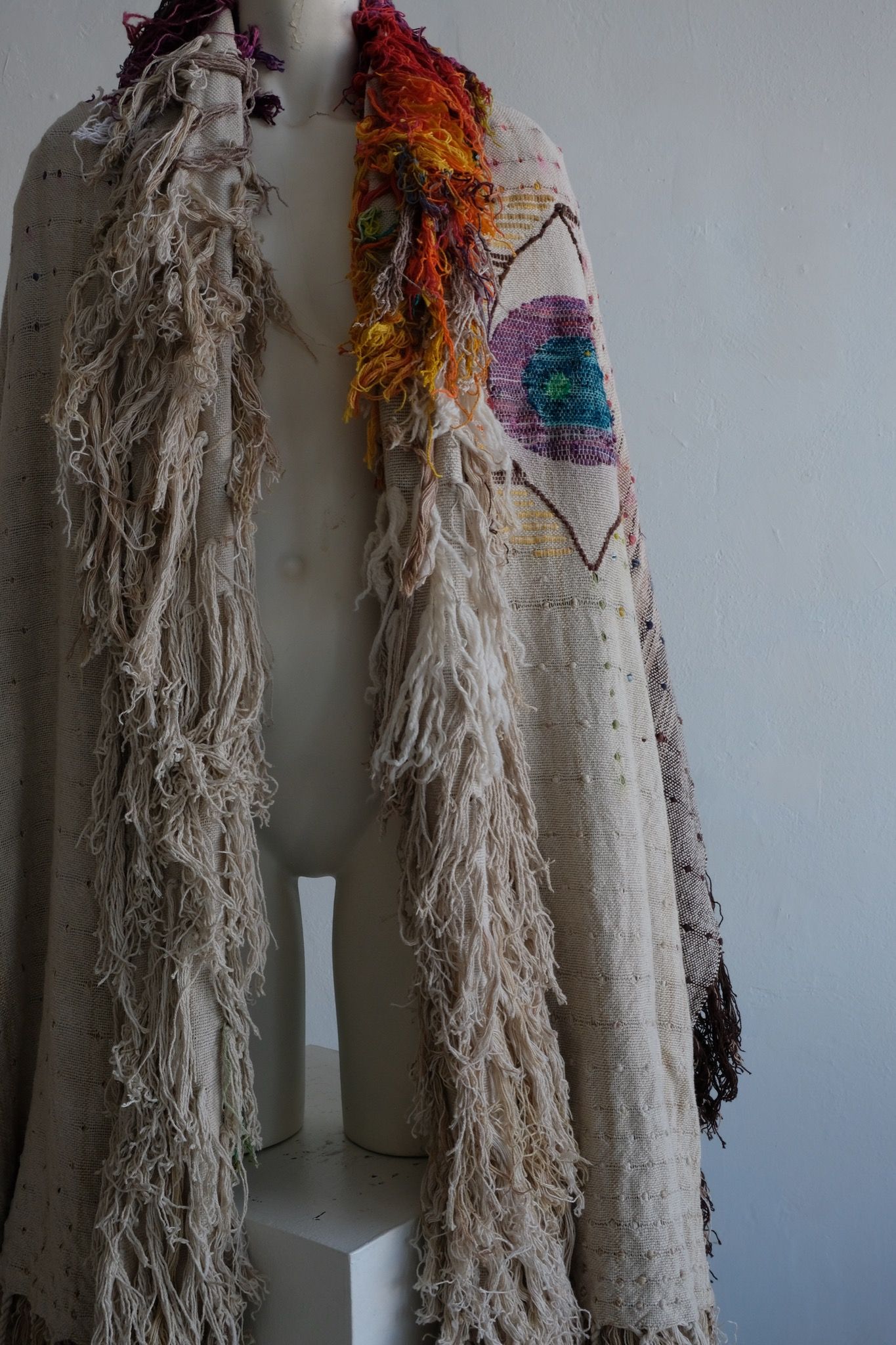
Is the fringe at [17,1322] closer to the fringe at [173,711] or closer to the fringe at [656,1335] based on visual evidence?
the fringe at [173,711]

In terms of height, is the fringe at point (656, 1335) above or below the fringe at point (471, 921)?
below

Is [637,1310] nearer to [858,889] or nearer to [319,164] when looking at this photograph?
[858,889]

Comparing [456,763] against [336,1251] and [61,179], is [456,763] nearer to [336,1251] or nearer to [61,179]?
[336,1251]

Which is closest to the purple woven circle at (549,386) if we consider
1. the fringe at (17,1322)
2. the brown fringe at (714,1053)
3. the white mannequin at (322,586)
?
the white mannequin at (322,586)

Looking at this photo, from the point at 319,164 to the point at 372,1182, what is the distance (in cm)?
74

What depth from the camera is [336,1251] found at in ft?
2.34

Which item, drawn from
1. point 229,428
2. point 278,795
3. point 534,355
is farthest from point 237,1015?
point 534,355

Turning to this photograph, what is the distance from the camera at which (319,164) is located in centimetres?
80

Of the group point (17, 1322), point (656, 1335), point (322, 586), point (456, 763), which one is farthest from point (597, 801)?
point (17, 1322)

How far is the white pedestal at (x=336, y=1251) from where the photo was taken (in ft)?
2.35

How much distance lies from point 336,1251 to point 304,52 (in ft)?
2.76

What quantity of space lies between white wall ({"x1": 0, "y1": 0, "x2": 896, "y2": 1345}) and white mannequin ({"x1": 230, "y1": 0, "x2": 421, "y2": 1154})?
604 millimetres

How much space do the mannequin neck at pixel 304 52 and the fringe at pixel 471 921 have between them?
27 centimetres

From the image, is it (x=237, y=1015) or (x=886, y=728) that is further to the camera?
(x=886, y=728)
